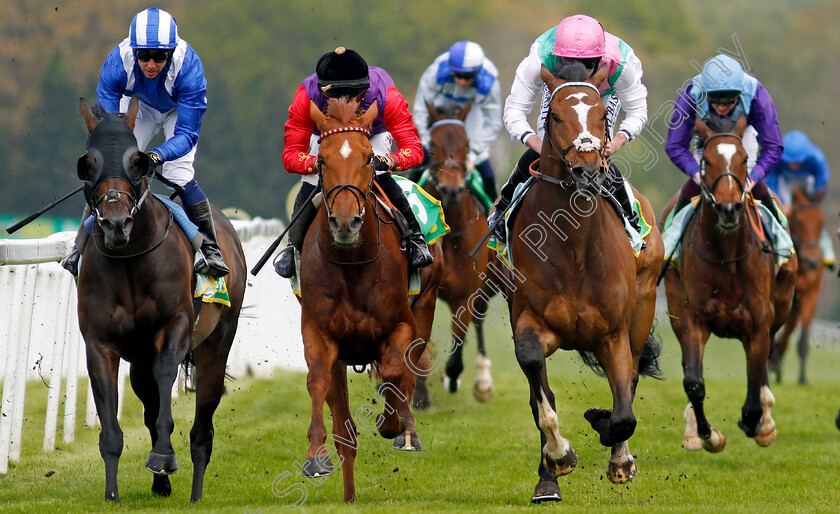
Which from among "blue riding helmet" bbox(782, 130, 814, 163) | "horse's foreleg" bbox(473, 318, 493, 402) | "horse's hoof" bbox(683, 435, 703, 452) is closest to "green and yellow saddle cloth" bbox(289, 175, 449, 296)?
"horse's hoof" bbox(683, 435, 703, 452)

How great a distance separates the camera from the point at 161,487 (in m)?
6.71

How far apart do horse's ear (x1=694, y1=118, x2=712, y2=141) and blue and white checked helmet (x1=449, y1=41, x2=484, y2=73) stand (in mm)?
3161

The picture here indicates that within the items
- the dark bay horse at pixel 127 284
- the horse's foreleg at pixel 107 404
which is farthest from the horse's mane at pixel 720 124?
the horse's foreleg at pixel 107 404

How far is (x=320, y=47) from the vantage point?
127 feet

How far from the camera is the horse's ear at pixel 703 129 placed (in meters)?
7.89

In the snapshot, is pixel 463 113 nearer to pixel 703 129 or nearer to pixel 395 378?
pixel 703 129

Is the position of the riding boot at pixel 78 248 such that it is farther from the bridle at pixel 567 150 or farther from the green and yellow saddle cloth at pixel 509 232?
the bridle at pixel 567 150

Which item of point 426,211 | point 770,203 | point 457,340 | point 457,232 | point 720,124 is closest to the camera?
point 426,211

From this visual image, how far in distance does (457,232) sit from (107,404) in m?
4.60

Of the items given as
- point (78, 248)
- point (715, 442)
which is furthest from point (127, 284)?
point (715, 442)

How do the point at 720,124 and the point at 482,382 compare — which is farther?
the point at 482,382

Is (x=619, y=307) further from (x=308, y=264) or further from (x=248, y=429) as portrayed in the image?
(x=248, y=429)

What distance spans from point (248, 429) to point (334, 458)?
2704 mm

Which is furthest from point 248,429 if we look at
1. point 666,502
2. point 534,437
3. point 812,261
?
point 812,261
